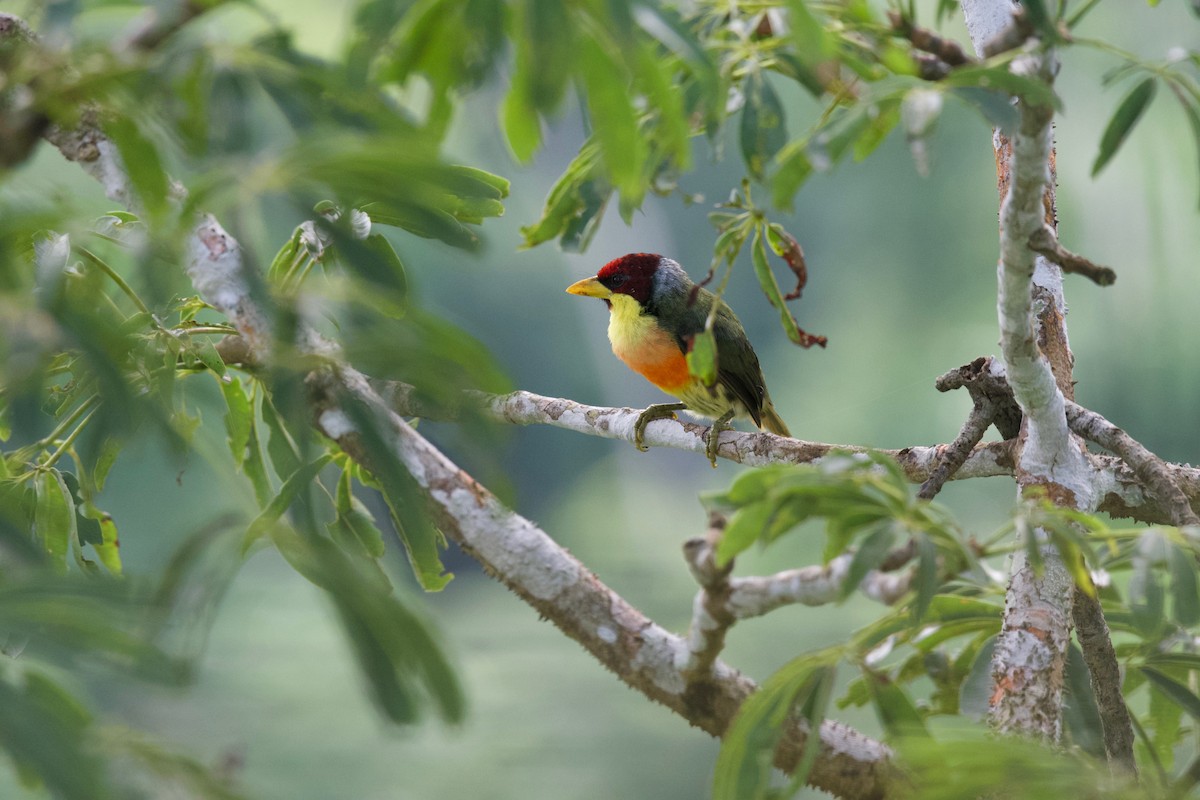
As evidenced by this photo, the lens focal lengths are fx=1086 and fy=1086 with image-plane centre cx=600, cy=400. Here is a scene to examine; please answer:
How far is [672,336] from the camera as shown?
248 cm

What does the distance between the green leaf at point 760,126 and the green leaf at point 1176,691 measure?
863 mm

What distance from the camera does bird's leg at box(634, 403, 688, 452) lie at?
77.3 inches

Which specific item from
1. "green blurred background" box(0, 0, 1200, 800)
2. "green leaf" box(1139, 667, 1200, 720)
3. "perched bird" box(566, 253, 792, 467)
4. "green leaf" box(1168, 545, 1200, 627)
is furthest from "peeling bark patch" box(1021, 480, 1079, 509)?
"green blurred background" box(0, 0, 1200, 800)

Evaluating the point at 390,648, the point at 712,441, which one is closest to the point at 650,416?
the point at 712,441

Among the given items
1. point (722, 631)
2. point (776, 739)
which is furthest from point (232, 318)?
point (776, 739)

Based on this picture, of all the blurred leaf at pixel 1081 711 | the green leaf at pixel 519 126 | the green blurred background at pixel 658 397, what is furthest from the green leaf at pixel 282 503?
the green blurred background at pixel 658 397

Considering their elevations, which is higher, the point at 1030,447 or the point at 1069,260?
the point at 1069,260

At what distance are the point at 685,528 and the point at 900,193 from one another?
430 centimetres

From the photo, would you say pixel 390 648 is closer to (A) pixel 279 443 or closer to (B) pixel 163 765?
(B) pixel 163 765

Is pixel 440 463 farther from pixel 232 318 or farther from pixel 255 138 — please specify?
pixel 255 138

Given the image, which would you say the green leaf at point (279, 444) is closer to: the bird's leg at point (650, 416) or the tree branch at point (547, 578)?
the tree branch at point (547, 578)

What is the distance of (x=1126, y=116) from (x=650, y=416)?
119cm

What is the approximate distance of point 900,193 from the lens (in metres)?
11.4

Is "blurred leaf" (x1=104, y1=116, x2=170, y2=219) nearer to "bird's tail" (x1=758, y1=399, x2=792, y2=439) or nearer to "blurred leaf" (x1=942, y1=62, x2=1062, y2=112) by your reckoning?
"blurred leaf" (x1=942, y1=62, x2=1062, y2=112)
